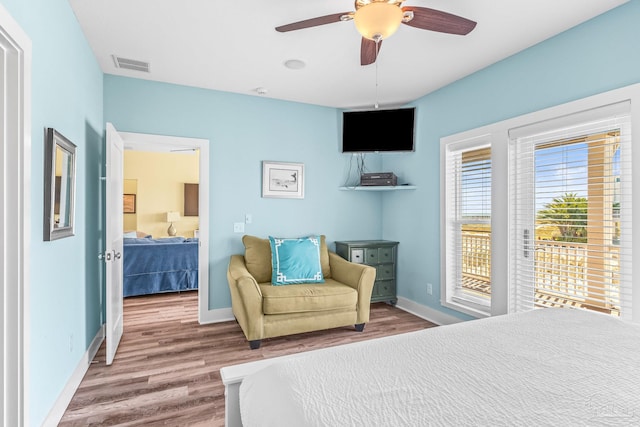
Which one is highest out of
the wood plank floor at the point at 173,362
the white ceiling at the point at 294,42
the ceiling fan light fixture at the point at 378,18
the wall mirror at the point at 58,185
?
the white ceiling at the point at 294,42

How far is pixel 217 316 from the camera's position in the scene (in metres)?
3.76

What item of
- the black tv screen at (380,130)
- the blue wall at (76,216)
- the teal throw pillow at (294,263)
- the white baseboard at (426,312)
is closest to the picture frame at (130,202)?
the blue wall at (76,216)

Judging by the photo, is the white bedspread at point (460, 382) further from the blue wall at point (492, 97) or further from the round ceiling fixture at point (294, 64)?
the round ceiling fixture at point (294, 64)

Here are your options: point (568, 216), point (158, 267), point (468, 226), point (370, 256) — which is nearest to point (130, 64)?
point (158, 267)

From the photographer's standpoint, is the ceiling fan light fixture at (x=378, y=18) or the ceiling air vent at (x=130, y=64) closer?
the ceiling fan light fixture at (x=378, y=18)

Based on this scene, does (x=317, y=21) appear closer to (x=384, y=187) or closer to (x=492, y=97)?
(x=492, y=97)

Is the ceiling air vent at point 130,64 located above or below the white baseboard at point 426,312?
above

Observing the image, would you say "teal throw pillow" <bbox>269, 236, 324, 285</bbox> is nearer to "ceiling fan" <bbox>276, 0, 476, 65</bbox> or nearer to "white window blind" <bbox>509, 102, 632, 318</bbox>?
"white window blind" <bbox>509, 102, 632, 318</bbox>

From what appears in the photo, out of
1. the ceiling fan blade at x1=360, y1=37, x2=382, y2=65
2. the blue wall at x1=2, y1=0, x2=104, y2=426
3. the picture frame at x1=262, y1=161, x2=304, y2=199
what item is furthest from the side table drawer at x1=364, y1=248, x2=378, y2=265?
the blue wall at x1=2, y1=0, x2=104, y2=426

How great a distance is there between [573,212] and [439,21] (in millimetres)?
1717

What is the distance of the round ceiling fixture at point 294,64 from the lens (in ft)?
9.92

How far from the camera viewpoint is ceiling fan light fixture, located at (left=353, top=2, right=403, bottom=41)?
1.65 metres

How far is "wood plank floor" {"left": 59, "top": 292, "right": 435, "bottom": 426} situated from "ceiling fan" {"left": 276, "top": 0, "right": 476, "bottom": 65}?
2301mm

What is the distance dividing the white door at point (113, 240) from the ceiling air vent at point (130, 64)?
68 cm
